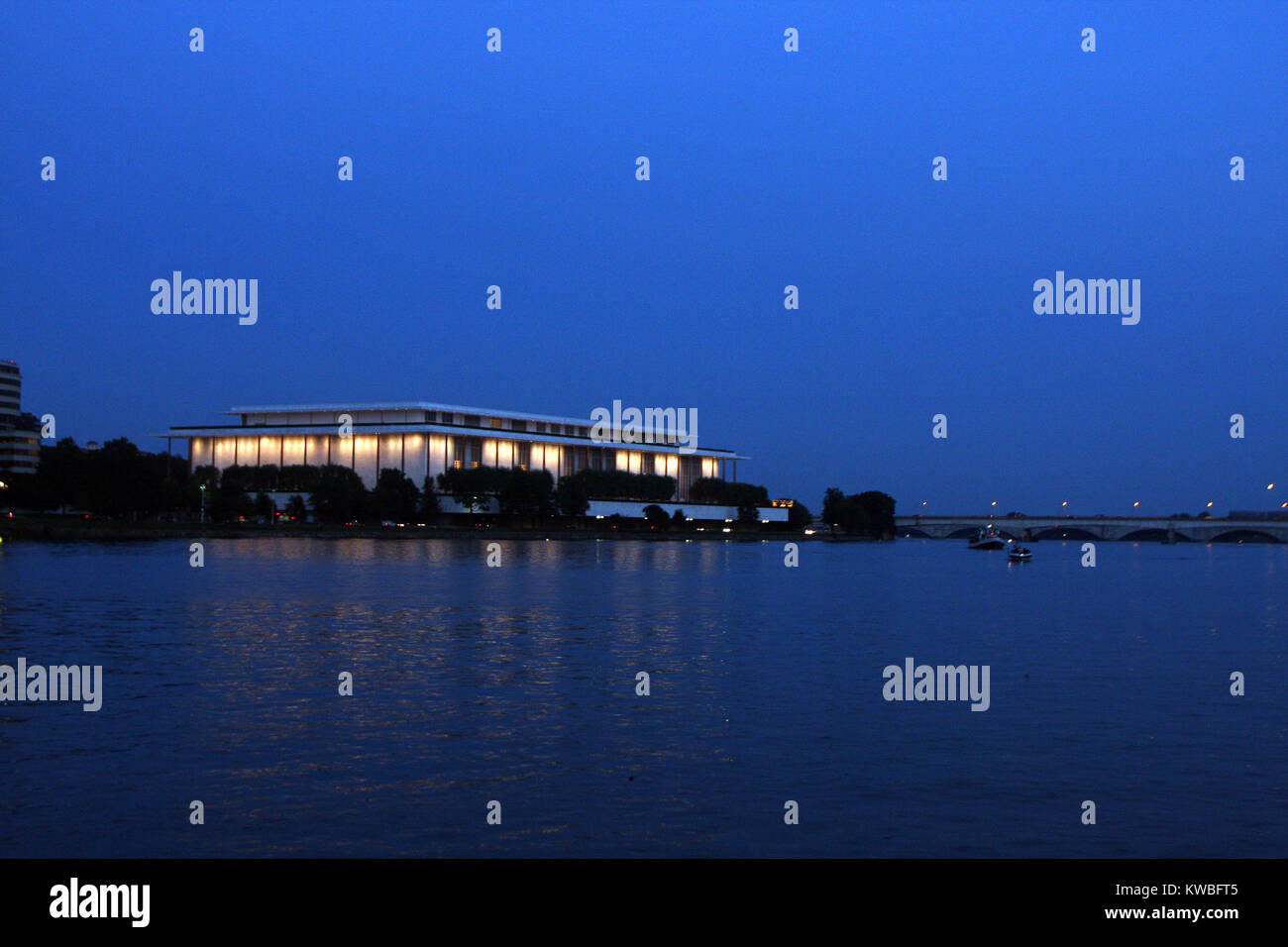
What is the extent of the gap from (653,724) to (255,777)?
620 cm

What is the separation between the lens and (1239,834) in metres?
12.7

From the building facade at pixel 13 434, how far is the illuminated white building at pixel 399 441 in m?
19.3

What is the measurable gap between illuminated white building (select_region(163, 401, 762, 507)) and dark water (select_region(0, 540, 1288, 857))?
125 m

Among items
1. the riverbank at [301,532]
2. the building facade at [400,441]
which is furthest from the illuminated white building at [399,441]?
the riverbank at [301,532]

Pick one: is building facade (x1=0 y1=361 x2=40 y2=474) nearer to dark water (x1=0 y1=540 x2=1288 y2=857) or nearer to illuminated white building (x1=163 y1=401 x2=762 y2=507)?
illuminated white building (x1=163 y1=401 x2=762 y2=507)

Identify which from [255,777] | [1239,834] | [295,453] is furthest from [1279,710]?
[295,453]

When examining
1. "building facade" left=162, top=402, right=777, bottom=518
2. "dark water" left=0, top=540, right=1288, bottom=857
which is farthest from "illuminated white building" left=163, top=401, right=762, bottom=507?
"dark water" left=0, top=540, right=1288, bottom=857

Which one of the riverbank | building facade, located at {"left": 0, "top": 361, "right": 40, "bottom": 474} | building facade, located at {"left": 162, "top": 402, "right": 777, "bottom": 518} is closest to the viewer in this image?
the riverbank

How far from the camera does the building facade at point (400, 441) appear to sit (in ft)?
541

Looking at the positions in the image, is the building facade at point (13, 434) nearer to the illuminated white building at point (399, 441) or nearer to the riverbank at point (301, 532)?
the illuminated white building at point (399, 441)

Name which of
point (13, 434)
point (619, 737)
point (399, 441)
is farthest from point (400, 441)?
point (619, 737)

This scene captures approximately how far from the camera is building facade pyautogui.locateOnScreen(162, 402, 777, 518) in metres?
165
